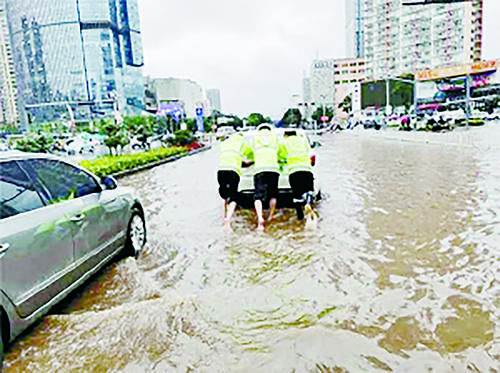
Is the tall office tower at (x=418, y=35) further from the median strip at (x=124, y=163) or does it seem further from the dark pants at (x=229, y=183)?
the dark pants at (x=229, y=183)

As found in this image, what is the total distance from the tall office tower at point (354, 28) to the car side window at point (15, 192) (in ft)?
459

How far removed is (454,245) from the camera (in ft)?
17.9

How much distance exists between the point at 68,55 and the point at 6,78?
16315 mm

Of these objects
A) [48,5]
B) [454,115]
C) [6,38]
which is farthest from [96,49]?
[454,115]

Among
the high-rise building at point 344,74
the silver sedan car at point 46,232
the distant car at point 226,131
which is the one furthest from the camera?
the high-rise building at point 344,74

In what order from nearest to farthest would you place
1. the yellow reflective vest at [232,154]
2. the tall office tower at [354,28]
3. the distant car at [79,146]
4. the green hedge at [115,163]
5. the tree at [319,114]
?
the yellow reflective vest at [232,154], the green hedge at [115,163], the distant car at [79,146], the tree at [319,114], the tall office tower at [354,28]

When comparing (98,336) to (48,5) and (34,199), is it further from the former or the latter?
(48,5)

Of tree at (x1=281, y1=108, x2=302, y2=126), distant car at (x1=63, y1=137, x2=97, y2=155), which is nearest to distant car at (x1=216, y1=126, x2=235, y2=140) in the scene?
distant car at (x1=63, y1=137, x2=97, y2=155)

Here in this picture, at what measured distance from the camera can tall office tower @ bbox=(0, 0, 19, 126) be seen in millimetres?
88438

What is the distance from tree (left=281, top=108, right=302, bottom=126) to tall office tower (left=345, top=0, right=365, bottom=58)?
39.7m

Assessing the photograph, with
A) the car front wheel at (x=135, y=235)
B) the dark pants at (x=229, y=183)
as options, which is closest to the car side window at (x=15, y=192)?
the car front wheel at (x=135, y=235)

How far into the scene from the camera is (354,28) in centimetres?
14275

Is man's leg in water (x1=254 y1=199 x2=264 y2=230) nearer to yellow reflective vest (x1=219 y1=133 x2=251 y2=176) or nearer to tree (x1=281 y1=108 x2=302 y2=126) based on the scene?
yellow reflective vest (x1=219 y1=133 x2=251 y2=176)

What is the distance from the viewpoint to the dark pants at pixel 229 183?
6863 millimetres
